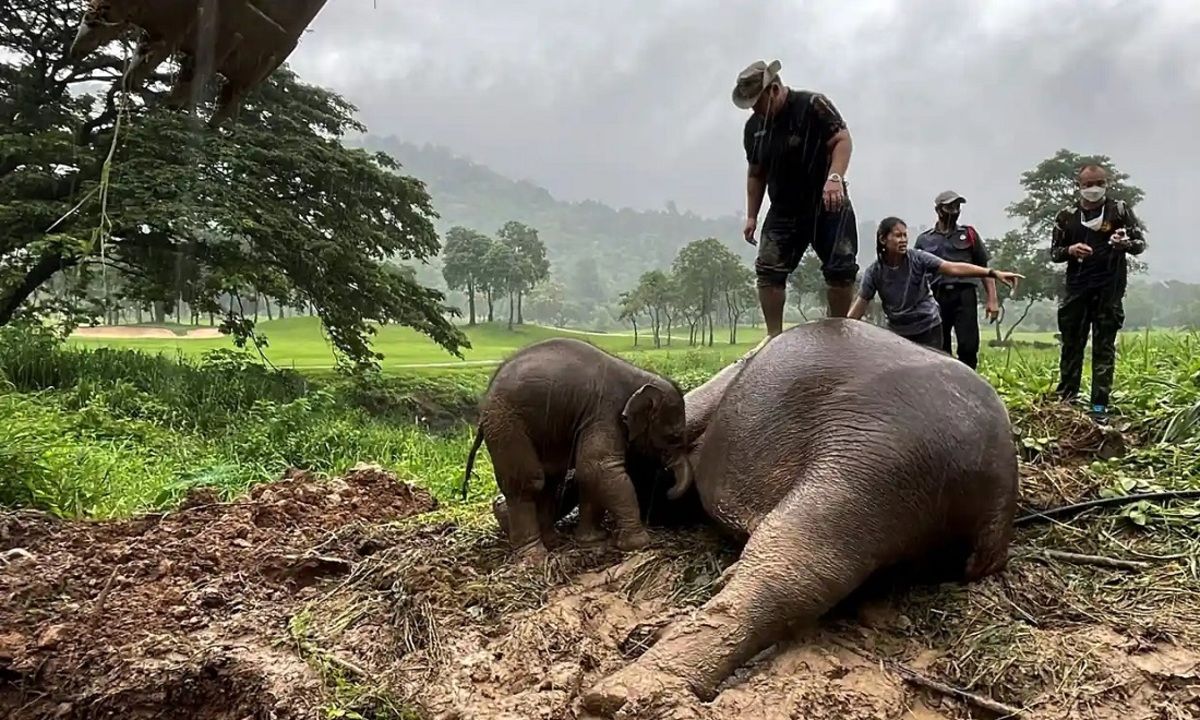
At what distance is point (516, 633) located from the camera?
277 centimetres

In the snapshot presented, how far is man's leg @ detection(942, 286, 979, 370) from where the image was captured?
5.73 meters

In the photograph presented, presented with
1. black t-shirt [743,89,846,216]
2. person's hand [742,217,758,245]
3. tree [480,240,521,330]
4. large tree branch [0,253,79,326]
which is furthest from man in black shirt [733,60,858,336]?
tree [480,240,521,330]

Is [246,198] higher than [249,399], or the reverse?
[246,198]

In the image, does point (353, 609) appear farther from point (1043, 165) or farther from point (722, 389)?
point (1043, 165)

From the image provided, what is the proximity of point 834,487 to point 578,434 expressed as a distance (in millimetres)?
1162

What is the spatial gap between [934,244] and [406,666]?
175 inches

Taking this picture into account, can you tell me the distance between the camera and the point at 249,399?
38.2 ft

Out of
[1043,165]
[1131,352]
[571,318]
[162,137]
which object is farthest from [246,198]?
[571,318]

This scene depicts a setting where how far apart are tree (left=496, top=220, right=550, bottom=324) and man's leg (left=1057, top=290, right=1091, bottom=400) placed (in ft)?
62.9

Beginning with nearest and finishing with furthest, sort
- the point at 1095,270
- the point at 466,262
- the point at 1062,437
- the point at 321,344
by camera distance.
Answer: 1. the point at 1062,437
2. the point at 1095,270
3. the point at 321,344
4. the point at 466,262

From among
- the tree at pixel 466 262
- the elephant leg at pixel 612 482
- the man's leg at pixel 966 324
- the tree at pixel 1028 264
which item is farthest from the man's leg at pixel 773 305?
the tree at pixel 1028 264

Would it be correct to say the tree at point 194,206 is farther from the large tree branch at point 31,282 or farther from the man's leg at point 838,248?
the man's leg at point 838,248

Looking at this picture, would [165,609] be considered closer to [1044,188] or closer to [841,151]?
[841,151]

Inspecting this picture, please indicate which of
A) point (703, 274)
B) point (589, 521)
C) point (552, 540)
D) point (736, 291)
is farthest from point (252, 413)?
point (703, 274)
